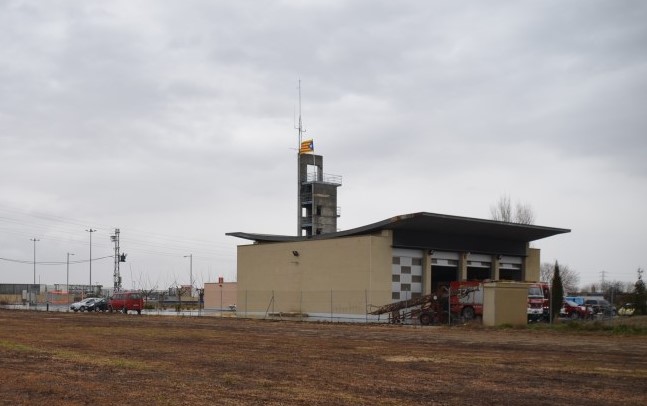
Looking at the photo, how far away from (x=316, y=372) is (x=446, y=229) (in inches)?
1635

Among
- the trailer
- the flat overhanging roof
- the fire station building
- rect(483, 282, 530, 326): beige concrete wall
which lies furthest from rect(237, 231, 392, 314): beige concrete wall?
rect(483, 282, 530, 326): beige concrete wall

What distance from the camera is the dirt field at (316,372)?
1268 centimetres

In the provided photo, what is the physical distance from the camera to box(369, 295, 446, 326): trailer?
145 feet

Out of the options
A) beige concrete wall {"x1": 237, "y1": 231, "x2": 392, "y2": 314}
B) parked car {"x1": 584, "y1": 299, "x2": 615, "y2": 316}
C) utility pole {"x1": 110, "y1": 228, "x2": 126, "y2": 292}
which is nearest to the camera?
beige concrete wall {"x1": 237, "y1": 231, "x2": 392, "y2": 314}

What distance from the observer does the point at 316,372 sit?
16531mm

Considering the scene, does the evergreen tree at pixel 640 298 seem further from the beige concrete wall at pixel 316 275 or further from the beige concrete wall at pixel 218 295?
the beige concrete wall at pixel 218 295

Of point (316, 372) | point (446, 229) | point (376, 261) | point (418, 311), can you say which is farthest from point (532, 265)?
point (316, 372)

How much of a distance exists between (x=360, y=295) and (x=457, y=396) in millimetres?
39948

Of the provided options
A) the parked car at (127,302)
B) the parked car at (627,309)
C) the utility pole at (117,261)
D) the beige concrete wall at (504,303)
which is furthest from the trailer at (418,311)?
the utility pole at (117,261)

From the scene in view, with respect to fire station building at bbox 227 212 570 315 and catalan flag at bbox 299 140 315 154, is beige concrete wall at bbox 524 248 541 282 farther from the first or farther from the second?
catalan flag at bbox 299 140 315 154

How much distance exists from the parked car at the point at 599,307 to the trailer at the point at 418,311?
16365 millimetres

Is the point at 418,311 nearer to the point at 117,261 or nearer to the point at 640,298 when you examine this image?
the point at 640,298

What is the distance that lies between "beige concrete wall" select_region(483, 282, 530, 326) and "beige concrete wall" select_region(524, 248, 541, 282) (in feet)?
81.6

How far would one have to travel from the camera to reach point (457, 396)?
12.9 metres
